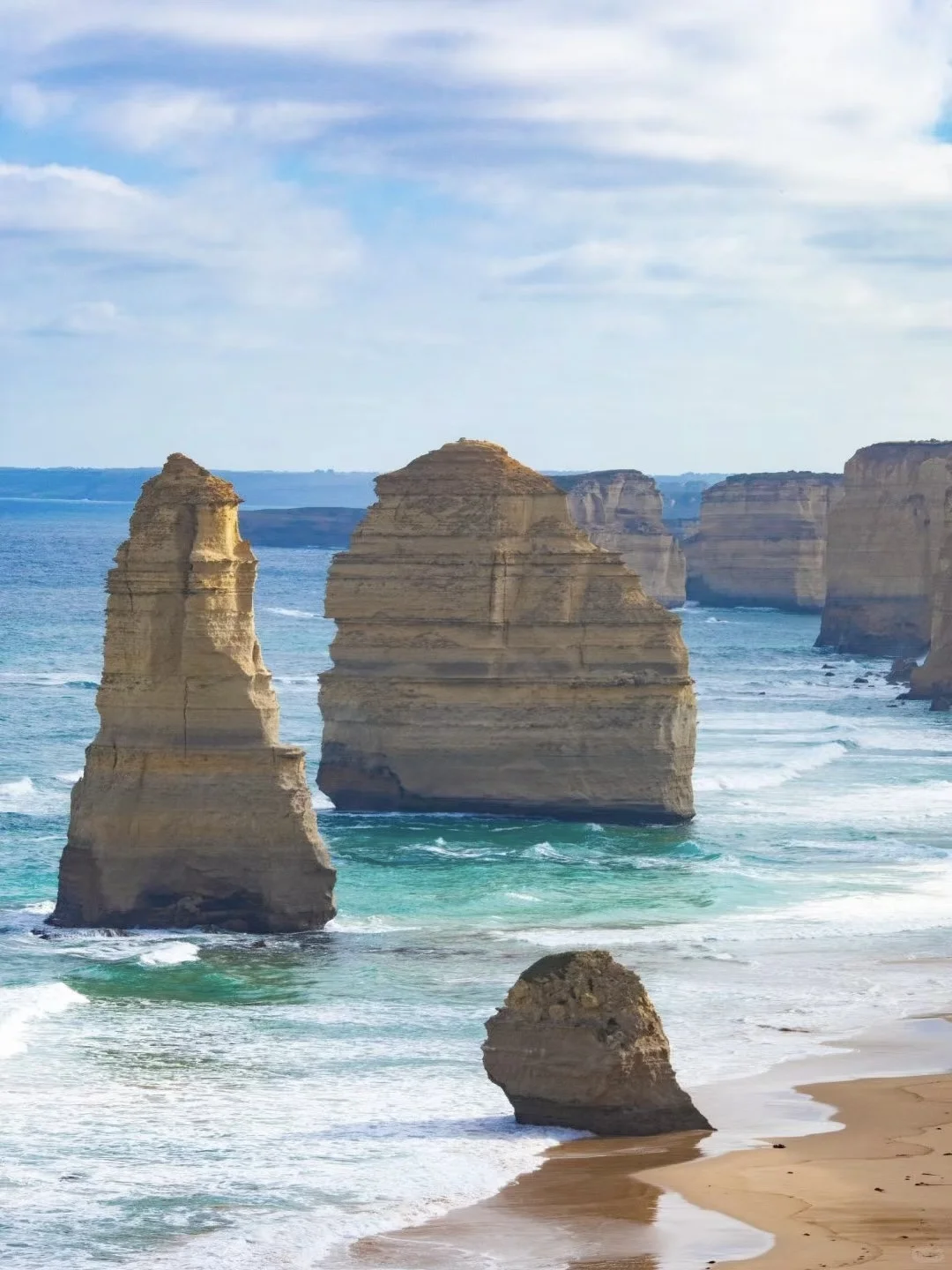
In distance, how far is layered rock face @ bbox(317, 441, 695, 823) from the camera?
147 ft

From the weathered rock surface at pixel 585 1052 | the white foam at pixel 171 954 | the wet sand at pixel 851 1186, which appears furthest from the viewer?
the white foam at pixel 171 954

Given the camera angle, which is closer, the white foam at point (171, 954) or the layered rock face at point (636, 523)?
the white foam at point (171, 954)

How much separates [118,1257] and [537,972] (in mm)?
5318

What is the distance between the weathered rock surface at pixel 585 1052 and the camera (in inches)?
883

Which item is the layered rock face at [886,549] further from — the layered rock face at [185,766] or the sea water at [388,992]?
the layered rock face at [185,766]

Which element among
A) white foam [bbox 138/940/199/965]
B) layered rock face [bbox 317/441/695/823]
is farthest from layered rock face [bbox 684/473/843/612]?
Answer: white foam [bbox 138/940/199/965]

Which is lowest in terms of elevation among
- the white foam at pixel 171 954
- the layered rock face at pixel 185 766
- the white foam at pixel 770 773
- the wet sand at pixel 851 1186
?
the wet sand at pixel 851 1186

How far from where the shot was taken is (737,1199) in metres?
20.6

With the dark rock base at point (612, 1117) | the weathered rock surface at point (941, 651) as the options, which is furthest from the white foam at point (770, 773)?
the dark rock base at point (612, 1117)

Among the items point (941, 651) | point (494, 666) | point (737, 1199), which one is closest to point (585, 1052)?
point (737, 1199)

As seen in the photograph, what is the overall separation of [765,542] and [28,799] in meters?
102

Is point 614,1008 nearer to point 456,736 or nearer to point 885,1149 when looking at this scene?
point 885,1149

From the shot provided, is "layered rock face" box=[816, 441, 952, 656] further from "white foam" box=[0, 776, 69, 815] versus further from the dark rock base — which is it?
the dark rock base

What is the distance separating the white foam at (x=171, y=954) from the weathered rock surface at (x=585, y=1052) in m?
8.73
